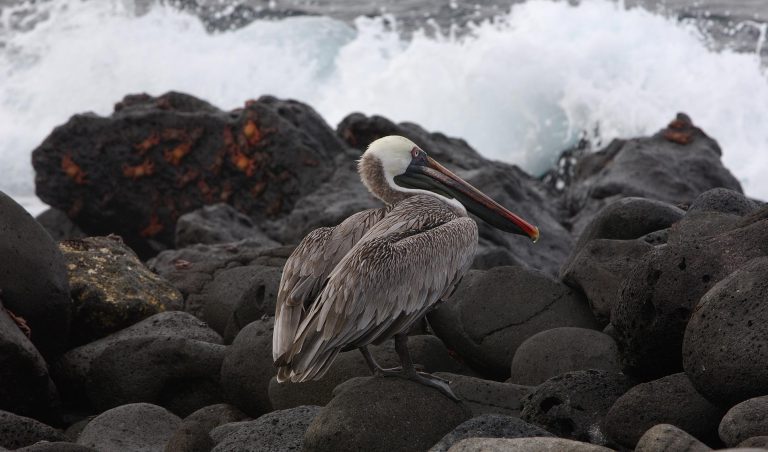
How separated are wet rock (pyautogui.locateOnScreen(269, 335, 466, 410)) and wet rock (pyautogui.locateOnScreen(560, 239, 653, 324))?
107cm

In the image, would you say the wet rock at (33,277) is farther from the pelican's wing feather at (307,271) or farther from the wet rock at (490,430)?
the wet rock at (490,430)

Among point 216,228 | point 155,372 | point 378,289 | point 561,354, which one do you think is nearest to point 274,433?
point 378,289

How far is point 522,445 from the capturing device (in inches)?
174

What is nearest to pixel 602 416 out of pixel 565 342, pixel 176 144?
pixel 565 342

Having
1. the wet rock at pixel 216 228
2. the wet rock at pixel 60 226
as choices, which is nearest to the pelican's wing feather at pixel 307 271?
the wet rock at pixel 216 228

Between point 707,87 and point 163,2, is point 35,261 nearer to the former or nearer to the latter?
point 707,87

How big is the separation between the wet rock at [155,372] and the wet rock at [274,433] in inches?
59.0

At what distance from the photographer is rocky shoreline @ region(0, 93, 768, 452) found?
194 inches

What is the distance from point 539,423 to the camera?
5.43m

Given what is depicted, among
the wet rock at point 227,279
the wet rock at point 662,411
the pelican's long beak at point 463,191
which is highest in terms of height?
the pelican's long beak at point 463,191

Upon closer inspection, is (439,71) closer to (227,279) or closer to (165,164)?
(165,164)

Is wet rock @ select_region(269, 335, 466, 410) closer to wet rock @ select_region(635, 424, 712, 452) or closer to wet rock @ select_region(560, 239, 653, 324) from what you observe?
wet rock @ select_region(560, 239, 653, 324)

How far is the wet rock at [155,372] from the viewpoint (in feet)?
23.2

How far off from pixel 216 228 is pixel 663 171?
474 centimetres
